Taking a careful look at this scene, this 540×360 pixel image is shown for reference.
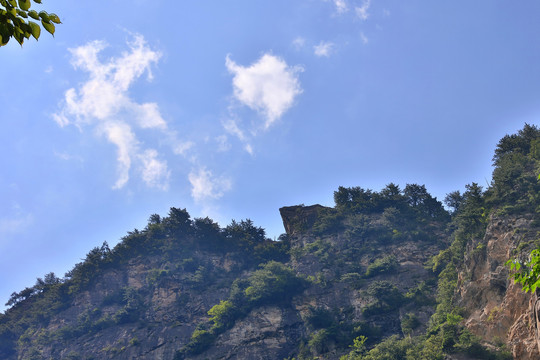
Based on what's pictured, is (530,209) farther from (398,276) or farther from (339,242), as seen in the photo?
(339,242)

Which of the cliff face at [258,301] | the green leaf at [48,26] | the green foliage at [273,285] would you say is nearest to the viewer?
the green leaf at [48,26]

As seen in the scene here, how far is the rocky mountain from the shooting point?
29.6 metres

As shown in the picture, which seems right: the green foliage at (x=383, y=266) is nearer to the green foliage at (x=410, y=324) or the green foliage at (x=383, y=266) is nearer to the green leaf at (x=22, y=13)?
the green foliage at (x=410, y=324)

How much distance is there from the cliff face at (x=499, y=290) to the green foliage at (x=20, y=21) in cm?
2687

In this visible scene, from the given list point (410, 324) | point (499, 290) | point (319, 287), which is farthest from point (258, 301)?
point (499, 290)

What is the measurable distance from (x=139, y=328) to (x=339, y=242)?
28558 millimetres

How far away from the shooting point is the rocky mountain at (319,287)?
1164 inches

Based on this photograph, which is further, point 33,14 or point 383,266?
point 383,266

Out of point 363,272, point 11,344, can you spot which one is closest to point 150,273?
point 11,344

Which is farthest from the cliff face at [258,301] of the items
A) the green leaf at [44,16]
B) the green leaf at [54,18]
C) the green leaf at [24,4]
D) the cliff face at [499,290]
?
the green leaf at [24,4]

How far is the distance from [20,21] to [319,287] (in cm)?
4597

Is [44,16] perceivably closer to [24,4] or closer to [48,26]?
[48,26]

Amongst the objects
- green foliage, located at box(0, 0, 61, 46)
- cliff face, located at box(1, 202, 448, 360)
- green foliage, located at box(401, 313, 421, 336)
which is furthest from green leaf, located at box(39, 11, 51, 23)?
cliff face, located at box(1, 202, 448, 360)

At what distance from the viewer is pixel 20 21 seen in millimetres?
3477
